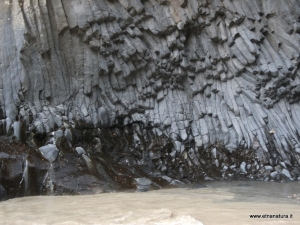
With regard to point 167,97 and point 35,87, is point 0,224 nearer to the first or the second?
point 35,87

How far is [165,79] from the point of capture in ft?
30.0

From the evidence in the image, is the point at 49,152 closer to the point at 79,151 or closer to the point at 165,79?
the point at 79,151

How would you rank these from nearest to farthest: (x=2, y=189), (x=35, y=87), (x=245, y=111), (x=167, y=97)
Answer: (x=2, y=189) < (x=35, y=87) < (x=245, y=111) < (x=167, y=97)

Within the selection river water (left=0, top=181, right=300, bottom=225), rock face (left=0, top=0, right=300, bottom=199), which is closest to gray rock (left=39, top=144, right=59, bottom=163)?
rock face (left=0, top=0, right=300, bottom=199)

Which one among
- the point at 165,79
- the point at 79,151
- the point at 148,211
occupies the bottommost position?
the point at 148,211

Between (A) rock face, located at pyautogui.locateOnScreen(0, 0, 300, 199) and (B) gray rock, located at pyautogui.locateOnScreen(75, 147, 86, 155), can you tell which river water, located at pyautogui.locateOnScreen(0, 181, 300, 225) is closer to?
(B) gray rock, located at pyautogui.locateOnScreen(75, 147, 86, 155)

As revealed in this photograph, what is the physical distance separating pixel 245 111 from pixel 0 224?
6.85m

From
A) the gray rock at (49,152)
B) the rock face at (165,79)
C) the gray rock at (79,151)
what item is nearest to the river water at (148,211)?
the gray rock at (49,152)

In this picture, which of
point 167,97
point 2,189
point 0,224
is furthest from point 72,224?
point 167,97

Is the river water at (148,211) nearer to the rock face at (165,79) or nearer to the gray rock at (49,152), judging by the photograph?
the gray rock at (49,152)

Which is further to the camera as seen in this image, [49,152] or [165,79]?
[165,79]

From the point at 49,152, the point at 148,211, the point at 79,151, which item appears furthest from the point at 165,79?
the point at 148,211

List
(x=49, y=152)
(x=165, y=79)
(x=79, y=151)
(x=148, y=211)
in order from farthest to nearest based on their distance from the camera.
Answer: (x=165, y=79) < (x=79, y=151) < (x=49, y=152) < (x=148, y=211)

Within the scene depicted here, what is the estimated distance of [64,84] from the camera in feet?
26.8
